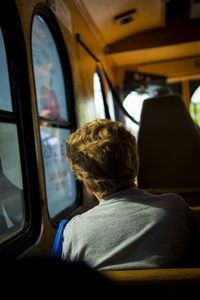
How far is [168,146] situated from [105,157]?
1.45 meters

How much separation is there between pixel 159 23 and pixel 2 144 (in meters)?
3.45

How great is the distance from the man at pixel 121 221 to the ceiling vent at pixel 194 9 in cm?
329

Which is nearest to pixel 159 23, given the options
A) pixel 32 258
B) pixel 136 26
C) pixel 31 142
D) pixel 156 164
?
pixel 136 26

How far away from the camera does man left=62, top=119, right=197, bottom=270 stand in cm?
98

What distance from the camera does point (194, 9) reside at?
4.15m

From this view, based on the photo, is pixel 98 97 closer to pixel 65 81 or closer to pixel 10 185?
pixel 65 81

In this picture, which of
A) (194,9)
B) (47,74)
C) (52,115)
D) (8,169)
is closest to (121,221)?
(8,169)

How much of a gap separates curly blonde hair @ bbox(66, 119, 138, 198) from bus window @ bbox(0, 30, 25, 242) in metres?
0.71

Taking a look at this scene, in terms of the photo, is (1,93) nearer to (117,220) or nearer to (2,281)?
(117,220)

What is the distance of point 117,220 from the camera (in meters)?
1.00

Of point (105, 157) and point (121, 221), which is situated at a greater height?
point (105, 157)

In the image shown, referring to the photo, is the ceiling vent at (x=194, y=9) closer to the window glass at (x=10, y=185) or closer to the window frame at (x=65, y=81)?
the window frame at (x=65, y=81)

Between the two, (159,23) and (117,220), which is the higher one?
(159,23)

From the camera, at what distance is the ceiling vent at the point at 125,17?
3.91 m
